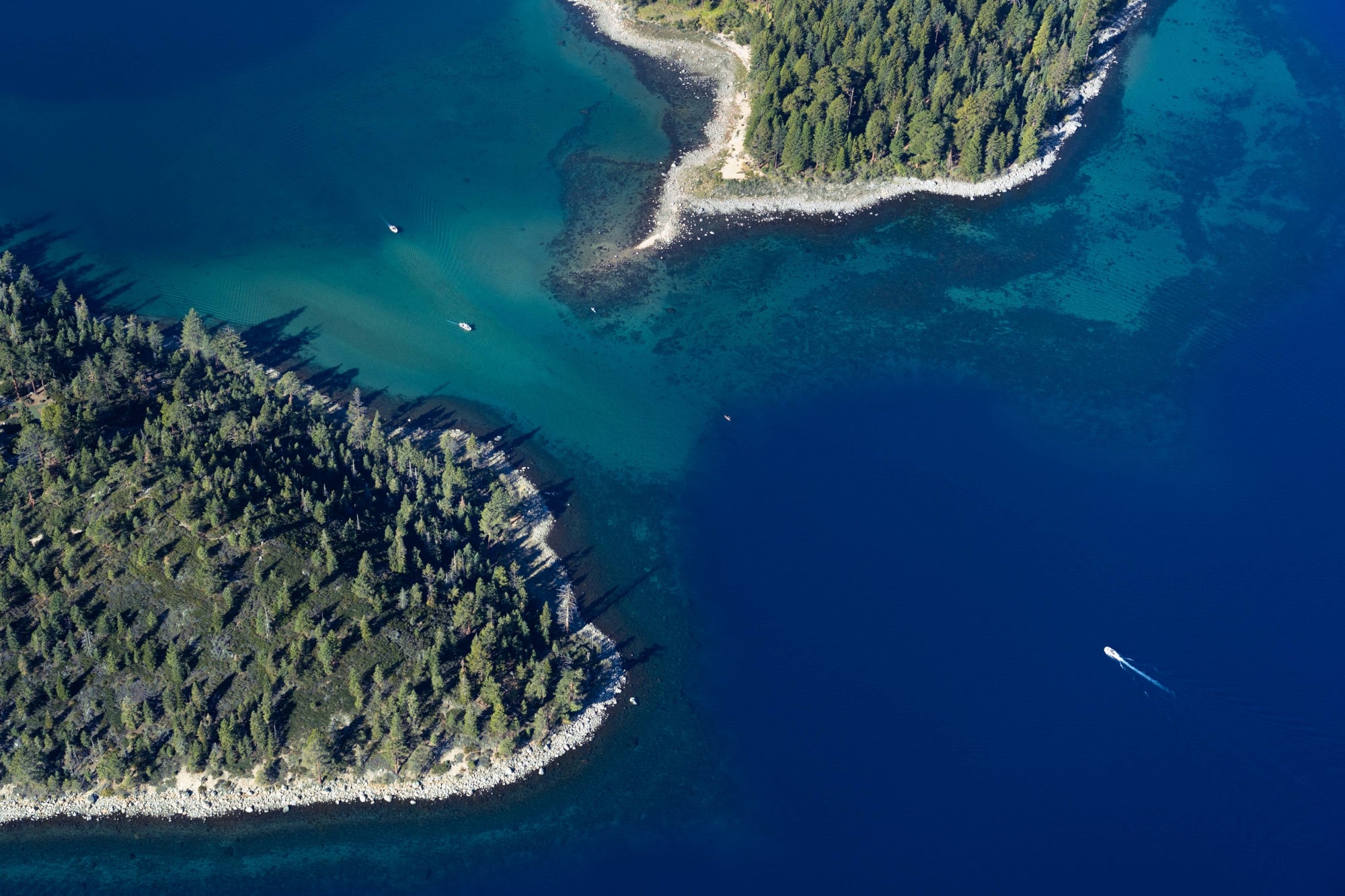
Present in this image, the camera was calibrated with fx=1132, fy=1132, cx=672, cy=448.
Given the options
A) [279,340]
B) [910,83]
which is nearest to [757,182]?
[910,83]

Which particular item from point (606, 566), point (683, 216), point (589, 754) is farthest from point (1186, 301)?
point (589, 754)

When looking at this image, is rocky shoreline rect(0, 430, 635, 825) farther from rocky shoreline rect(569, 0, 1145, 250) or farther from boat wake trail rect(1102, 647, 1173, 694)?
rocky shoreline rect(569, 0, 1145, 250)

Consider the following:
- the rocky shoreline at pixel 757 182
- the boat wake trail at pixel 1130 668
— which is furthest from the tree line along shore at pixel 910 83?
the boat wake trail at pixel 1130 668

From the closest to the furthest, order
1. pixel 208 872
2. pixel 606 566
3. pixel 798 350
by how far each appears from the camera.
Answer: pixel 208 872 < pixel 606 566 < pixel 798 350

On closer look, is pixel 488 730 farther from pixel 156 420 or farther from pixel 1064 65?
pixel 1064 65

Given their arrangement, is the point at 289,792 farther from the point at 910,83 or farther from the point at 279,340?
the point at 910,83

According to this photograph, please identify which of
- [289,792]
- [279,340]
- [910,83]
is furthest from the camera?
[910,83]
